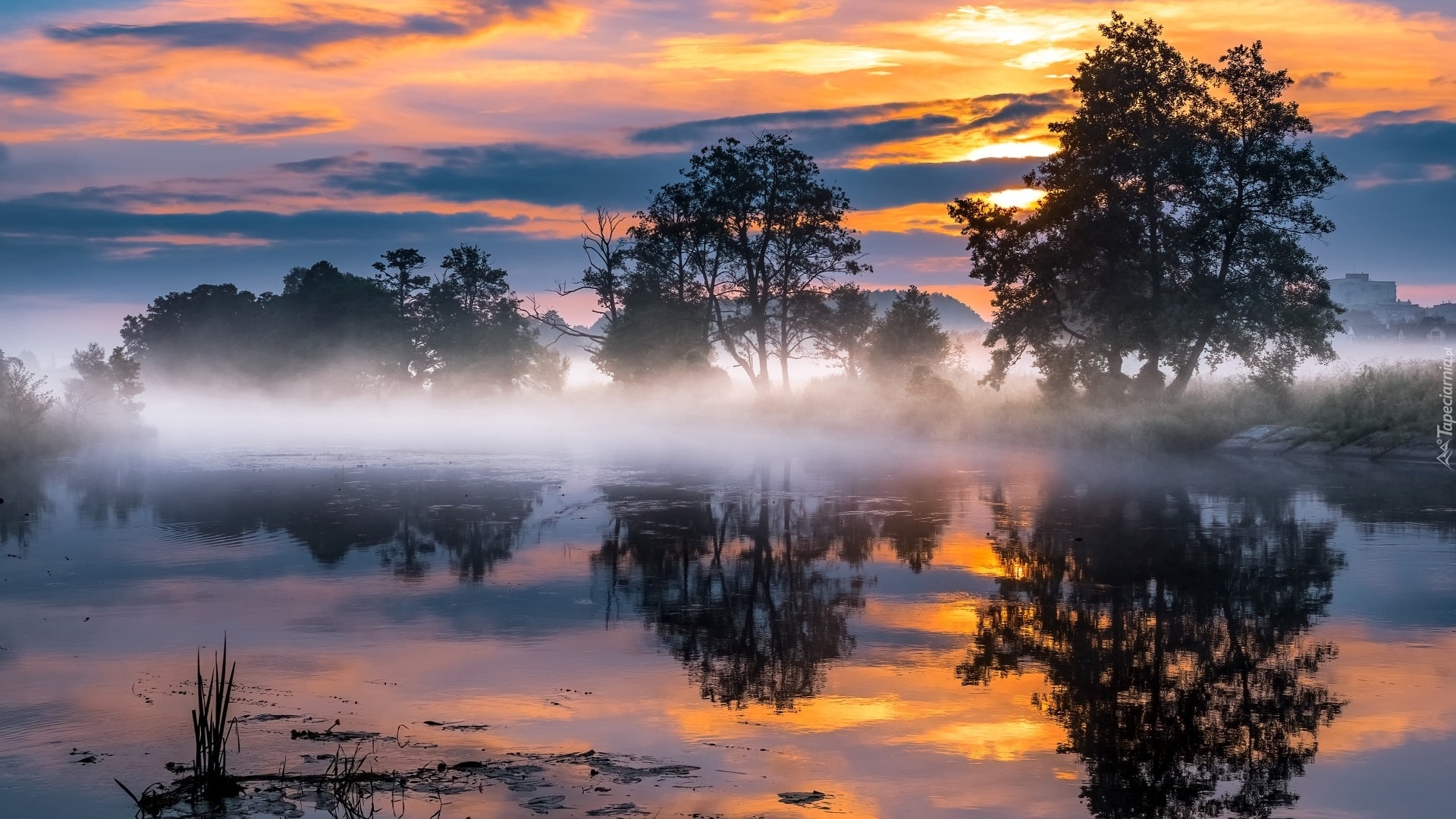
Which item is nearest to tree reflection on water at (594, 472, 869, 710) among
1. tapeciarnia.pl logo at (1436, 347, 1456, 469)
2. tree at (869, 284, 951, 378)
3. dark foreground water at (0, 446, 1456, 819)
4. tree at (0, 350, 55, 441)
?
dark foreground water at (0, 446, 1456, 819)

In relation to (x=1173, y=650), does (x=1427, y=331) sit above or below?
above

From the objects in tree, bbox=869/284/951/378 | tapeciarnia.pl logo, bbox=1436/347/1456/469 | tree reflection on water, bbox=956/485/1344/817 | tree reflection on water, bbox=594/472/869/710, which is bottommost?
tree reflection on water, bbox=956/485/1344/817

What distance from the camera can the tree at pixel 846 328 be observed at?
64750 mm

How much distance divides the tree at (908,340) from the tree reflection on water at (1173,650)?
1634 inches

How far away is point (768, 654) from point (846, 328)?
5447 cm

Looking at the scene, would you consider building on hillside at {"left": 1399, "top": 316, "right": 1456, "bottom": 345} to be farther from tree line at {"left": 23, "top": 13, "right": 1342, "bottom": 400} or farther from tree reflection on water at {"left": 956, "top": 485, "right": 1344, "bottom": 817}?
tree reflection on water at {"left": 956, "top": 485, "right": 1344, "bottom": 817}

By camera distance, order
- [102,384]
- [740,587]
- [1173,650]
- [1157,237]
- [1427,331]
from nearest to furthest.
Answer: [1173,650]
[740,587]
[1157,237]
[102,384]
[1427,331]

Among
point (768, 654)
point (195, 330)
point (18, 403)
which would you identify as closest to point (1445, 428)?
point (768, 654)

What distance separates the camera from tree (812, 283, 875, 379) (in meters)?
64.8

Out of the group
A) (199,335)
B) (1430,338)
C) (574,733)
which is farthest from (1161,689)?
(199,335)

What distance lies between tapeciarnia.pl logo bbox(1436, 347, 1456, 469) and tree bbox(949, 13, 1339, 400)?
18.1 ft

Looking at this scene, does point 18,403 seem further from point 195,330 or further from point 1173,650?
point 195,330

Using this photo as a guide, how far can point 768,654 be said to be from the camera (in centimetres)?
1221

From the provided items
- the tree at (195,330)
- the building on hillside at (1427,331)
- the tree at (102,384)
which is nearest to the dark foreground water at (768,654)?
the tree at (102,384)
